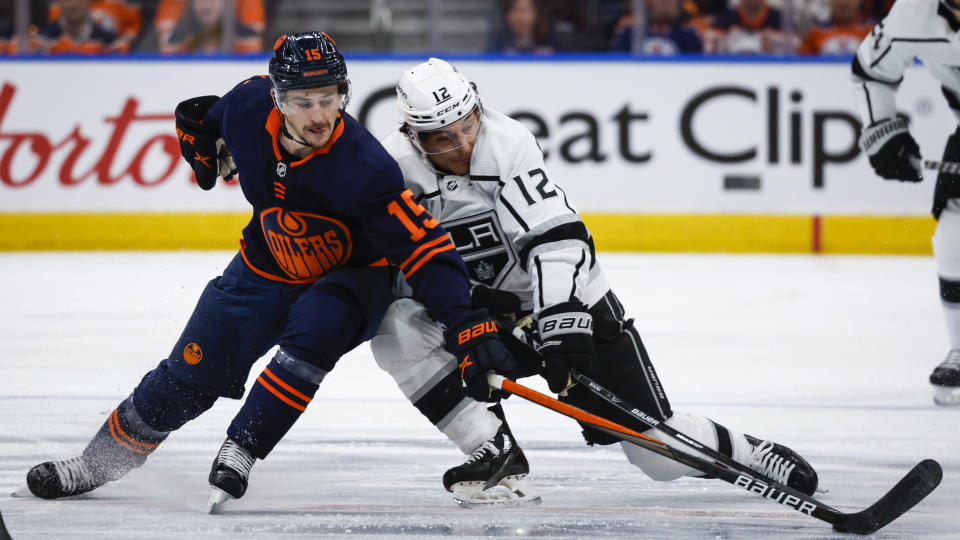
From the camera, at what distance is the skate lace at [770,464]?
3051 millimetres

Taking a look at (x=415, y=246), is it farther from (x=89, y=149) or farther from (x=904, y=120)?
(x=89, y=149)

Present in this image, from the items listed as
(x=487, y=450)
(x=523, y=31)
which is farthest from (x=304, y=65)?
(x=523, y=31)

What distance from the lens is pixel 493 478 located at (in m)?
2.95

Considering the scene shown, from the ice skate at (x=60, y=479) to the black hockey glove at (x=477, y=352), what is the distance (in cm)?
83

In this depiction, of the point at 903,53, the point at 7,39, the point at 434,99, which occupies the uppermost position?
the point at 434,99

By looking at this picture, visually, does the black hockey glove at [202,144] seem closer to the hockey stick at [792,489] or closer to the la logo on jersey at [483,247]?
the la logo on jersey at [483,247]

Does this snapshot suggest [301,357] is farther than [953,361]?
No

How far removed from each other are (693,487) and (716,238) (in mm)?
4139

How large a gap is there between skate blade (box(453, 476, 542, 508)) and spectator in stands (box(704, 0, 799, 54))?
4.60 metres

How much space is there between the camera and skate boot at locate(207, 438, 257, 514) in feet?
9.26

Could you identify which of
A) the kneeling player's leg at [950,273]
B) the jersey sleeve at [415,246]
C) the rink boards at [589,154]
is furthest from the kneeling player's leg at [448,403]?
the rink boards at [589,154]

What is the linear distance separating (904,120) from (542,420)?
147cm

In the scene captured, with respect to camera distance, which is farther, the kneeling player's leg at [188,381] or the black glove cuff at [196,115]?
the black glove cuff at [196,115]

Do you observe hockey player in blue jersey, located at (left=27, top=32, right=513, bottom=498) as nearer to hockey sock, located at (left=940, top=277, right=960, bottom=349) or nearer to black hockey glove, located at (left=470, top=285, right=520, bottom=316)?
black hockey glove, located at (left=470, top=285, right=520, bottom=316)
